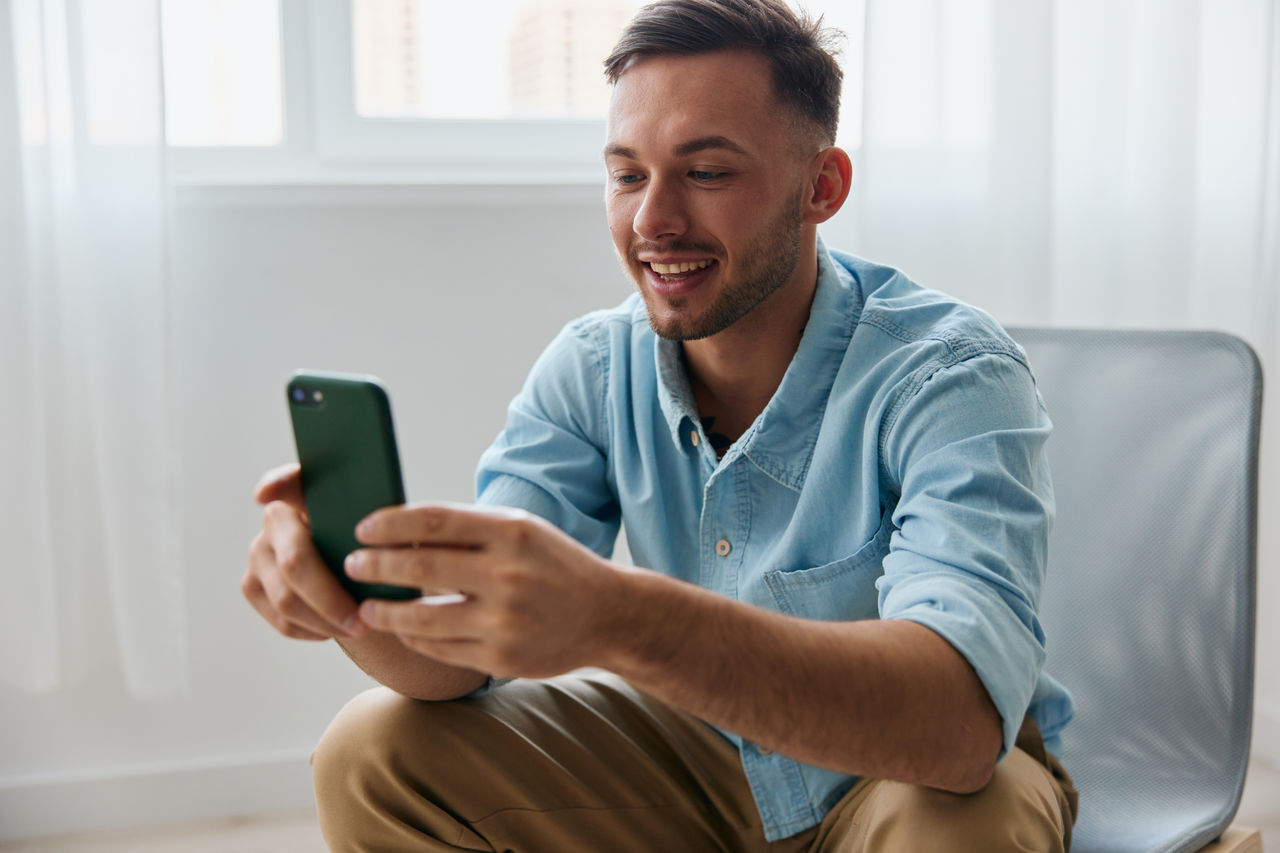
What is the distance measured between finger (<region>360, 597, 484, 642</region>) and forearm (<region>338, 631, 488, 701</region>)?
0.25 metres

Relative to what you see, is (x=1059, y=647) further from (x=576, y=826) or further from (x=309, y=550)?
(x=309, y=550)

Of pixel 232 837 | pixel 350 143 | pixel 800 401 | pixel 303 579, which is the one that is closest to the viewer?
pixel 303 579

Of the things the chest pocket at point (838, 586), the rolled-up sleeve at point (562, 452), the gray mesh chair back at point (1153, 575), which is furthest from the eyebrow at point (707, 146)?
the gray mesh chair back at point (1153, 575)

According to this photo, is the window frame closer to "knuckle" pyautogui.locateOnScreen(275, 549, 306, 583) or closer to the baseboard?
the baseboard

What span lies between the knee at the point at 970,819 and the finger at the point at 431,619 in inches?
16.1

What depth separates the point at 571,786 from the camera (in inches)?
45.0

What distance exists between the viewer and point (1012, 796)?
3.14 ft

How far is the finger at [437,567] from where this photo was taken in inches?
29.2

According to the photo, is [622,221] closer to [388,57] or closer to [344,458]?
[344,458]

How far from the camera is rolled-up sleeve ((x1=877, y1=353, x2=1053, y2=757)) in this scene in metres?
0.93

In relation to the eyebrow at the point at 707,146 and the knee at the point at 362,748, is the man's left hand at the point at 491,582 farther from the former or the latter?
the eyebrow at the point at 707,146

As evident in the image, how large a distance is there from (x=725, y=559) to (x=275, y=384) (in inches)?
36.6

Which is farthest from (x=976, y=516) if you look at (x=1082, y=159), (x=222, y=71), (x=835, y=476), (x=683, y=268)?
(x=222, y=71)

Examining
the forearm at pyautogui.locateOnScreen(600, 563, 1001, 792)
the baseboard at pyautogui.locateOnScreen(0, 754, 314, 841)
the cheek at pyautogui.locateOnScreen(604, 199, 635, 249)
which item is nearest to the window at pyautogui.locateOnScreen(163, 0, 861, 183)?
the cheek at pyautogui.locateOnScreen(604, 199, 635, 249)
